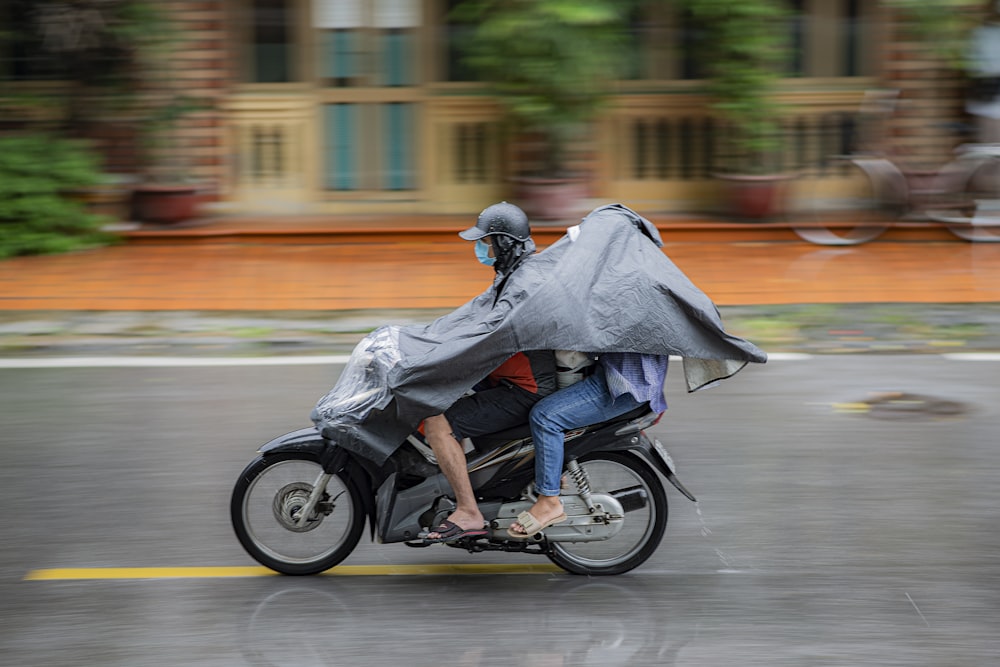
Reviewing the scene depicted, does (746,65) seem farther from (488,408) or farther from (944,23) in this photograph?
(488,408)

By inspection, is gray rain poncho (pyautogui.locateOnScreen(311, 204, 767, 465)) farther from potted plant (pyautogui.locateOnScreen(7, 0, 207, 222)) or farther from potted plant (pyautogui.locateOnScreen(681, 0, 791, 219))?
potted plant (pyautogui.locateOnScreen(7, 0, 207, 222))

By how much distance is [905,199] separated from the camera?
1316 cm

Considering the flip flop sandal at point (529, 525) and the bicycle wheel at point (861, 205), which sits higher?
the bicycle wheel at point (861, 205)

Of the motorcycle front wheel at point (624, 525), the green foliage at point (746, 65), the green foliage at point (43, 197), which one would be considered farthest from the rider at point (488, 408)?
the green foliage at point (746, 65)

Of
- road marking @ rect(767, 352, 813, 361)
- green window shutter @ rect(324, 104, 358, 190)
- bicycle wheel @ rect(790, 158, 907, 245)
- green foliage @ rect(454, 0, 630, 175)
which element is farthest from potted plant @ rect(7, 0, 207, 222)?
road marking @ rect(767, 352, 813, 361)

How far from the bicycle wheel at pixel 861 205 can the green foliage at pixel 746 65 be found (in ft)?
2.64

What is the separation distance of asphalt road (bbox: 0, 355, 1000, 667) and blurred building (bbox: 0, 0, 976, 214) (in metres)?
6.27

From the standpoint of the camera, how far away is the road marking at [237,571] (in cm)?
574

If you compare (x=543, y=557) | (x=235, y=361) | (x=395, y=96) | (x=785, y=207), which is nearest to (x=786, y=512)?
(x=543, y=557)

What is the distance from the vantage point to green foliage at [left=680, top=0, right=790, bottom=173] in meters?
13.3

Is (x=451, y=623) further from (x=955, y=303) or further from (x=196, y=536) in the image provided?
(x=955, y=303)

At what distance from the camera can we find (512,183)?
45.8ft

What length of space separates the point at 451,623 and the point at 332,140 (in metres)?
9.90

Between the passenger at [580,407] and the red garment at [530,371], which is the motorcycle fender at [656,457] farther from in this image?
the red garment at [530,371]
